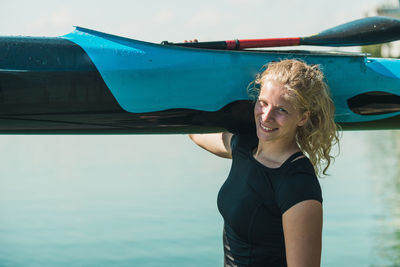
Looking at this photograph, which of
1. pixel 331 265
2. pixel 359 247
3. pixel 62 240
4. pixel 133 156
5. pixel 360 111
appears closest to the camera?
pixel 360 111

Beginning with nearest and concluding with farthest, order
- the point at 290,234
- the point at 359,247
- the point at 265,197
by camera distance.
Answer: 1. the point at 290,234
2. the point at 265,197
3. the point at 359,247

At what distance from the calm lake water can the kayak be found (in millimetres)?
2163

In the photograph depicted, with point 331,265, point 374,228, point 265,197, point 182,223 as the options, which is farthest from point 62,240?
point 265,197

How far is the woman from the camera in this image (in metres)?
2.01

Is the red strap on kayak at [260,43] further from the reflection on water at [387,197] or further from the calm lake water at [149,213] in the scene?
the reflection on water at [387,197]

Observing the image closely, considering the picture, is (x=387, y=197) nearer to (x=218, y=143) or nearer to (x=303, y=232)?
(x=218, y=143)

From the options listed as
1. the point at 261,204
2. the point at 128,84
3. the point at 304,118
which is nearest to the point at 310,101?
the point at 304,118

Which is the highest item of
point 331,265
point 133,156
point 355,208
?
point 133,156

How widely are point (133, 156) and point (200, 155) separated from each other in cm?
125

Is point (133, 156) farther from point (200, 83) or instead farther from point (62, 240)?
point (200, 83)

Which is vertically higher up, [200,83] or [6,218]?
[6,218]

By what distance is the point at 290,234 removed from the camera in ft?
6.29

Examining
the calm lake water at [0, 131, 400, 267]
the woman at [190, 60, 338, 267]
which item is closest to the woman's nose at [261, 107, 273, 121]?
the woman at [190, 60, 338, 267]

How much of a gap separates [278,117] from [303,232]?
406 mm
